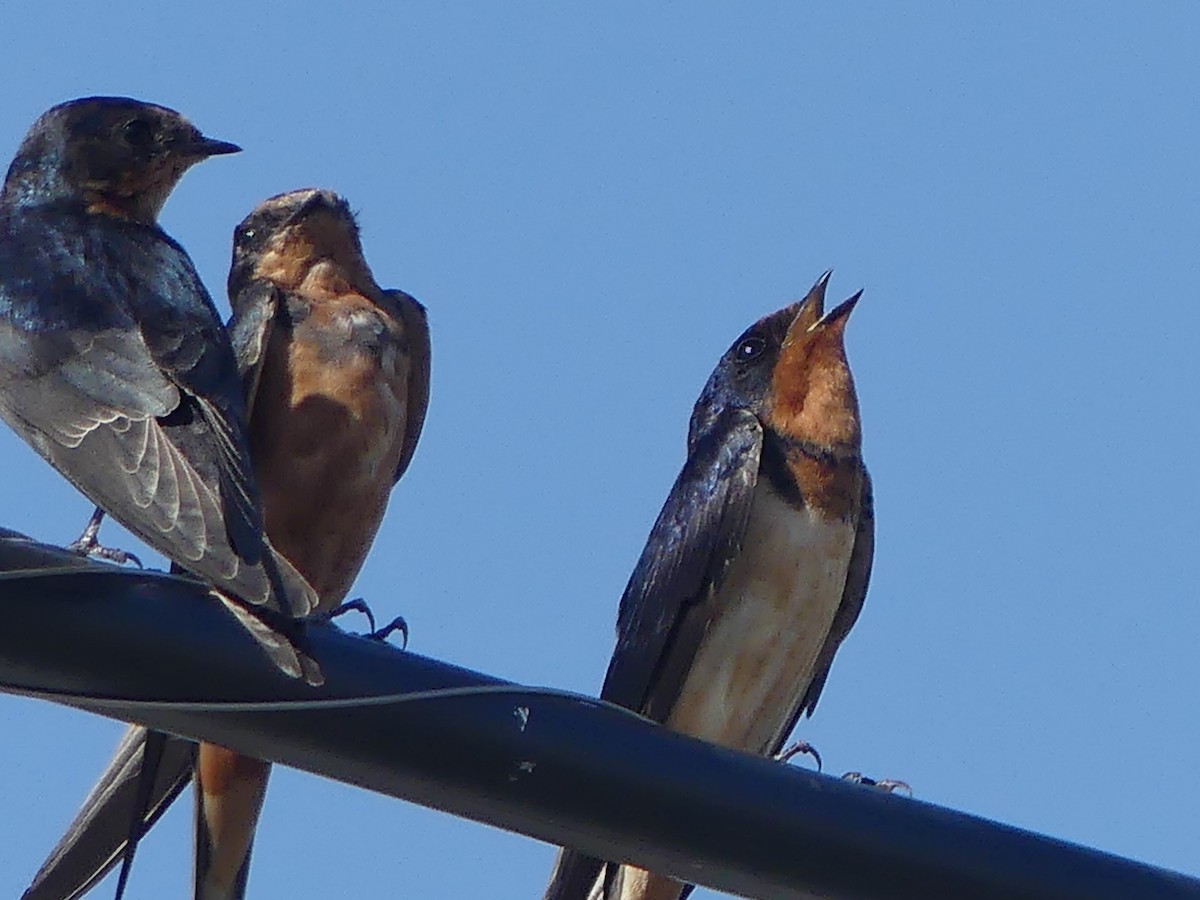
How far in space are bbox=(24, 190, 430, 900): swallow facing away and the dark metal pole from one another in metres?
2.19

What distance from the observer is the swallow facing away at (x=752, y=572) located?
18.0ft

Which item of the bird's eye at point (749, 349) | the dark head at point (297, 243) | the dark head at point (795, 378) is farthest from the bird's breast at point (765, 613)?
the dark head at point (297, 243)

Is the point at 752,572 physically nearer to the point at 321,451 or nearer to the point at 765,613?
the point at 765,613

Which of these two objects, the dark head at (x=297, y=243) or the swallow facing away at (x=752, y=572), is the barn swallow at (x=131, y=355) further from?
the swallow facing away at (x=752, y=572)

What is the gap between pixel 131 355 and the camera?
4613mm

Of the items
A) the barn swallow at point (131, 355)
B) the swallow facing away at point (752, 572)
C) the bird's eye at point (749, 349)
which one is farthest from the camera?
the bird's eye at point (749, 349)

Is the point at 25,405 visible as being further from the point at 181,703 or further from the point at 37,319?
the point at 181,703

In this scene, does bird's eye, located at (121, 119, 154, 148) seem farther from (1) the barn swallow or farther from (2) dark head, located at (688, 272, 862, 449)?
(2) dark head, located at (688, 272, 862, 449)

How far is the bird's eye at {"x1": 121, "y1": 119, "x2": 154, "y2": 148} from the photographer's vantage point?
19.3 feet

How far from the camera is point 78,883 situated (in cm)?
404

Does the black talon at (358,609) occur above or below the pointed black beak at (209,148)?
below

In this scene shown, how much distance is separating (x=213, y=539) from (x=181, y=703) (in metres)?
0.78

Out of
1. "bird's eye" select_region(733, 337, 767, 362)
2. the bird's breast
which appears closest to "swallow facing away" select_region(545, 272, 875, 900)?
the bird's breast

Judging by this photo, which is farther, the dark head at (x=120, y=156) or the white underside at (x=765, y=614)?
the dark head at (x=120, y=156)
